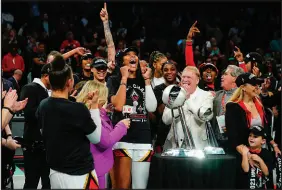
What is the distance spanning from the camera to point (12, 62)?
539 inches

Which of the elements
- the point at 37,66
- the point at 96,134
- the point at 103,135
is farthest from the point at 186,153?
the point at 37,66

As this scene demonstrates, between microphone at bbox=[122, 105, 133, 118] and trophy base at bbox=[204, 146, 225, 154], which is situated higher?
microphone at bbox=[122, 105, 133, 118]

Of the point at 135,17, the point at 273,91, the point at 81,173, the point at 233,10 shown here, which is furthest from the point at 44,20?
the point at 81,173

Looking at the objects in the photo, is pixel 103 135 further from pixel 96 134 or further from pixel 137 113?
pixel 137 113

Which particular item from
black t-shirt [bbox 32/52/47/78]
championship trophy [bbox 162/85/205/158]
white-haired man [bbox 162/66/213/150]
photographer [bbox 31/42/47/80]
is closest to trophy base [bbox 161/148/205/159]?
championship trophy [bbox 162/85/205/158]

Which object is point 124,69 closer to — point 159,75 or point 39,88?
point 39,88

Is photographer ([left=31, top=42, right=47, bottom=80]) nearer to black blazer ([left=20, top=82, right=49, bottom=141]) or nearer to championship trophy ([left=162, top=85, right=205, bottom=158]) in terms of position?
black blazer ([left=20, top=82, right=49, bottom=141])

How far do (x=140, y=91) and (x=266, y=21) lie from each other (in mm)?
12705

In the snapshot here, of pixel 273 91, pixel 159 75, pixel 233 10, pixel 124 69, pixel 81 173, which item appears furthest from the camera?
pixel 233 10

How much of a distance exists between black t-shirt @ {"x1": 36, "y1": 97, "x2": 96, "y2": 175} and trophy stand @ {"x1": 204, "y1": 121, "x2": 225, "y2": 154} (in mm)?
1617

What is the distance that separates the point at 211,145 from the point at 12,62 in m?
8.00

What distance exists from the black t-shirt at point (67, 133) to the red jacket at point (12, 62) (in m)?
8.79

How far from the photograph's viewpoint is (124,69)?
6.65 metres

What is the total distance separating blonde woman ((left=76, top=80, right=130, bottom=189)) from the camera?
18.3ft
